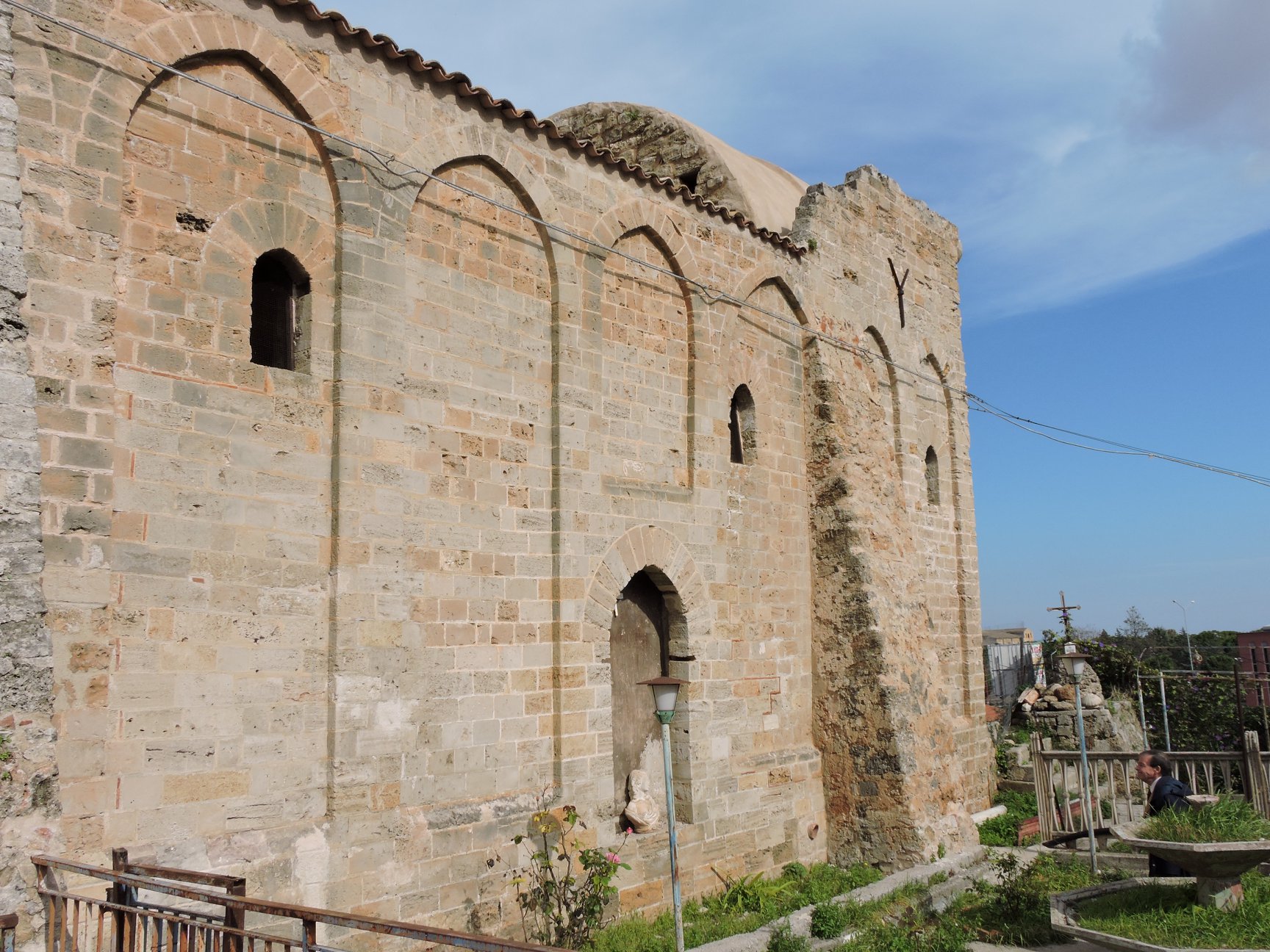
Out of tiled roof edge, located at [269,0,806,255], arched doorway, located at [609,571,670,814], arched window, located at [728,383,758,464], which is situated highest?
tiled roof edge, located at [269,0,806,255]

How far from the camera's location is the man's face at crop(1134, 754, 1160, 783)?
321 inches

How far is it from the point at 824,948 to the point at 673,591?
318 cm

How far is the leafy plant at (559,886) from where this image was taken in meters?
7.26

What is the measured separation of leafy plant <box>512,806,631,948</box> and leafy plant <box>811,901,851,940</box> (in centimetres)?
170

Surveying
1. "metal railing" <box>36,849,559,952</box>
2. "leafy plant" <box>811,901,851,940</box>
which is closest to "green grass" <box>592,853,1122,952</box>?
"leafy plant" <box>811,901,851,940</box>

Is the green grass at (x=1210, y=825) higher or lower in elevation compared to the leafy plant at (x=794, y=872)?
higher

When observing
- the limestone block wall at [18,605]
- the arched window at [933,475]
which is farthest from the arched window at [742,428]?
the limestone block wall at [18,605]

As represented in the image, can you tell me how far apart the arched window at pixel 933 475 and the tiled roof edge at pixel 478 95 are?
5333 mm

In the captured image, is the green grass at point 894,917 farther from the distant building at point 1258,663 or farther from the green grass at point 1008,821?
the distant building at point 1258,663

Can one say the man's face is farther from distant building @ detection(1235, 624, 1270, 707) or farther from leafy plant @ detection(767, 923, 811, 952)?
distant building @ detection(1235, 624, 1270, 707)

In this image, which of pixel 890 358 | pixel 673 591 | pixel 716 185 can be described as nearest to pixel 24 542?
pixel 673 591

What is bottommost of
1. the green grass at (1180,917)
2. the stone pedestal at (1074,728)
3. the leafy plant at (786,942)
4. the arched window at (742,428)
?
the leafy plant at (786,942)

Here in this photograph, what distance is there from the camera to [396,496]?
22.5 feet

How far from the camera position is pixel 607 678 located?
832 centimetres
